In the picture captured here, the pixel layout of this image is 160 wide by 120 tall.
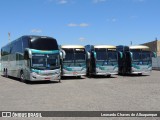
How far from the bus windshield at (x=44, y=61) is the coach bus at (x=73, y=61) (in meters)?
4.34

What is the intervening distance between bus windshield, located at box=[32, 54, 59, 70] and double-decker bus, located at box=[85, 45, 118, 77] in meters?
6.53

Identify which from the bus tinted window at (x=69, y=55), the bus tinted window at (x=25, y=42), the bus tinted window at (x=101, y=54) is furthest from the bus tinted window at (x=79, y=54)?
the bus tinted window at (x=25, y=42)

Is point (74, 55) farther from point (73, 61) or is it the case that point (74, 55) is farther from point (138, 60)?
point (138, 60)

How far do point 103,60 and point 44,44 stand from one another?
7668 millimetres

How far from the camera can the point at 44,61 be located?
78.9ft

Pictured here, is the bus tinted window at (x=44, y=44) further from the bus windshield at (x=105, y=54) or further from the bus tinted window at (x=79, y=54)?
the bus windshield at (x=105, y=54)

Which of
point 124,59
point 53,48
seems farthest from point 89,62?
point 53,48

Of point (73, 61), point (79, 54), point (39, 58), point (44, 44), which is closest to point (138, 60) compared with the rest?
point (79, 54)

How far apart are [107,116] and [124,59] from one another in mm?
24366

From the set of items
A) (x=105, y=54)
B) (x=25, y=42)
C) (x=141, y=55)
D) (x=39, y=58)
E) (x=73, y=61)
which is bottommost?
(x=73, y=61)

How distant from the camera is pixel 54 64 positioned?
24.4 metres

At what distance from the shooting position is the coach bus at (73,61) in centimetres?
2877

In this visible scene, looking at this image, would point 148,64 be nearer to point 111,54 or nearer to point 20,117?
point 111,54

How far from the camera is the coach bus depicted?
2877cm
